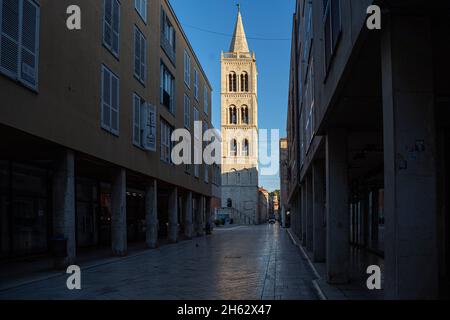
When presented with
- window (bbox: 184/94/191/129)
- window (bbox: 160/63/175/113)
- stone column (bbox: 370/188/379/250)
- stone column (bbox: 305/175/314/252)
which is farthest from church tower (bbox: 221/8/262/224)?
stone column (bbox: 370/188/379/250)

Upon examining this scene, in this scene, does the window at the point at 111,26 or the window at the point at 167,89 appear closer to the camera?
the window at the point at 111,26

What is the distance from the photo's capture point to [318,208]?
1781cm

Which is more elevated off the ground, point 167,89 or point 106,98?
point 167,89

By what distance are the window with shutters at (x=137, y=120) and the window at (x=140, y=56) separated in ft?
3.29

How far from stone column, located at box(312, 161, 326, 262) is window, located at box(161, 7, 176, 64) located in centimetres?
1503

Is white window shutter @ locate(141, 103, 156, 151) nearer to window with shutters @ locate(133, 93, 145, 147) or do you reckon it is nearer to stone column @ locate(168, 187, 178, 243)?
window with shutters @ locate(133, 93, 145, 147)

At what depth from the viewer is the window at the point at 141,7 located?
80.9ft

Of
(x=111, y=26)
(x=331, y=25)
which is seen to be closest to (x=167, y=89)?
(x=111, y=26)

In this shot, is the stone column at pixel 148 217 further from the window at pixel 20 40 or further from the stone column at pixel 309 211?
the window at pixel 20 40

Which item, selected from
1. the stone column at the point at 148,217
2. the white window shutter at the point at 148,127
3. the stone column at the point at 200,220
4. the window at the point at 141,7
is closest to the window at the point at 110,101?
the white window shutter at the point at 148,127

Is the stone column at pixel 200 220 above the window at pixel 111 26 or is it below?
below

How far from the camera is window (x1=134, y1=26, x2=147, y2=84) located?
24266 mm

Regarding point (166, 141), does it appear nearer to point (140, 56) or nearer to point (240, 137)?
point (140, 56)

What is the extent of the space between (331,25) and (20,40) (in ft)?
24.9
